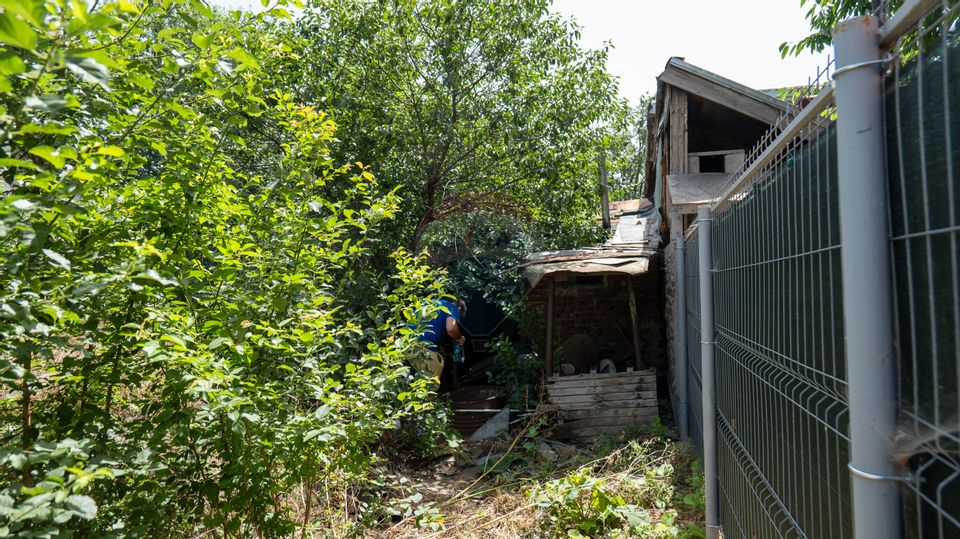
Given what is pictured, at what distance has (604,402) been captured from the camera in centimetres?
734

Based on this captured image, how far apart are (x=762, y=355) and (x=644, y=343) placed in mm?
7757

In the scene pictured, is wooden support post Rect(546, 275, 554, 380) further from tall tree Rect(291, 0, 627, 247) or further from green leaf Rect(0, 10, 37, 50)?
green leaf Rect(0, 10, 37, 50)

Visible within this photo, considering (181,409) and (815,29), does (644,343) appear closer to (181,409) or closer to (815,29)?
(815,29)

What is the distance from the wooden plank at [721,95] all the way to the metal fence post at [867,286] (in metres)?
7.17

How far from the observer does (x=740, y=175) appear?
8.23 feet

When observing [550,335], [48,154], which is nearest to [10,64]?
[48,154]

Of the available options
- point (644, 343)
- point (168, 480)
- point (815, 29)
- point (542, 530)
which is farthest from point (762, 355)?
point (644, 343)

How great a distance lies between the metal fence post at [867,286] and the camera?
105cm

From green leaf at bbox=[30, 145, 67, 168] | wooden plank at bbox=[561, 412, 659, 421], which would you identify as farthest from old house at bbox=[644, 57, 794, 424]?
green leaf at bbox=[30, 145, 67, 168]

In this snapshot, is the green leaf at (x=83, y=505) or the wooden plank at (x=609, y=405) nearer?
the green leaf at (x=83, y=505)

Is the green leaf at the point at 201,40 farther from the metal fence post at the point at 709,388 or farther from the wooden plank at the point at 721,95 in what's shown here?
the wooden plank at the point at 721,95

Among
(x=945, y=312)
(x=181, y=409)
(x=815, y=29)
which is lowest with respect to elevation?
(x=181, y=409)

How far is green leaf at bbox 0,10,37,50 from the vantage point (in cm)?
115

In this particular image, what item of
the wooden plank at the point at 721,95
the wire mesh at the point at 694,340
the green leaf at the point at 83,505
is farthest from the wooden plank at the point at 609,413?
the green leaf at the point at 83,505
